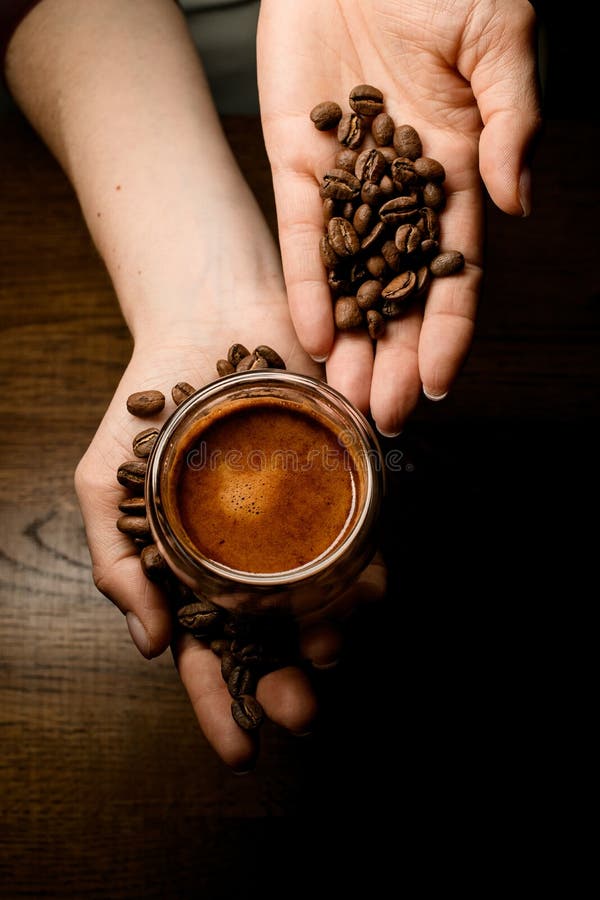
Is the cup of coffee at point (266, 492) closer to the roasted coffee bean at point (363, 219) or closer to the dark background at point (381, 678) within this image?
the roasted coffee bean at point (363, 219)

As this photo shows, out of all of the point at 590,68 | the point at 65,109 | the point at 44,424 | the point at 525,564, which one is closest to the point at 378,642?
the point at 525,564

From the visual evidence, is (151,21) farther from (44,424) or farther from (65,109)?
(44,424)

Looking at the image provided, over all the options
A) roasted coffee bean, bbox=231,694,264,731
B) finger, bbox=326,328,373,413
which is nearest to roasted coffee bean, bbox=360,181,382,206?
finger, bbox=326,328,373,413

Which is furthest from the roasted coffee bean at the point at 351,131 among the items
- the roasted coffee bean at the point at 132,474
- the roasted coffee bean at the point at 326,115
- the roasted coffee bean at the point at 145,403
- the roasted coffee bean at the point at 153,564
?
the roasted coffee bean at the point at 153,564

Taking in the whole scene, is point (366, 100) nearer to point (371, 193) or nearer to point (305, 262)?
point (371, 193)

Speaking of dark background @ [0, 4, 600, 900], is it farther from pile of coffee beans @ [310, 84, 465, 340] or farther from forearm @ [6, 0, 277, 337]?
pile of coffee beans @ [310, 84, 465, 340]

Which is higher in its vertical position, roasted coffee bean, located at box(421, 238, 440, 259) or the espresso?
roasted coffee bean, located at box(421, 238, 440, 259)

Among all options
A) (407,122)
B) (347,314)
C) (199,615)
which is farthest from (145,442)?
(407,122)
